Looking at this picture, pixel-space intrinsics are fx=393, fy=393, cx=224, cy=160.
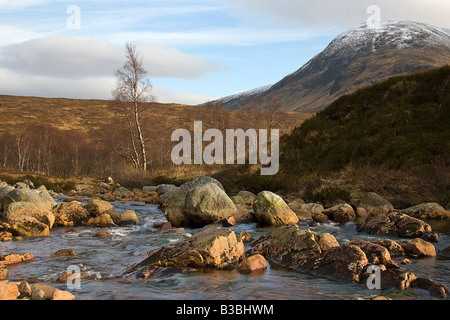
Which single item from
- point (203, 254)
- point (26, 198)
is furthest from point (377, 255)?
point (26, 198)

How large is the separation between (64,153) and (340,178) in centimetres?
4977

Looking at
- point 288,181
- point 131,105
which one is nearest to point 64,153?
point 131,105

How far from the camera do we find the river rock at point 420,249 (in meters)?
7.77

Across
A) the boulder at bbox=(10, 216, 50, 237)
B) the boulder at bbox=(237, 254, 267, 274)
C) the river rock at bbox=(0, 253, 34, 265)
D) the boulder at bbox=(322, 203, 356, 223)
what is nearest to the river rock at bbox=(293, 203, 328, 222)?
the boulder at bbox=(322, 203, 356, 223)

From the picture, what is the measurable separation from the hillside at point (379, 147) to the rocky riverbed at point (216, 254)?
10.9ft

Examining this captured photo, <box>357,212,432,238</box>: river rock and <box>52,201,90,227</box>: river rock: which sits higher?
<box>357,212,432,238</box>: river rock

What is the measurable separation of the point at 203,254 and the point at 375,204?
9.36 m

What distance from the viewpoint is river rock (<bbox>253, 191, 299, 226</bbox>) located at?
11906 mm

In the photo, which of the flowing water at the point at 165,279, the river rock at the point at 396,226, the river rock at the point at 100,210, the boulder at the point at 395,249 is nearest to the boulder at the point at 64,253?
the flowing water at the point at 165,279

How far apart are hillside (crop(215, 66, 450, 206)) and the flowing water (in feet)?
22.5

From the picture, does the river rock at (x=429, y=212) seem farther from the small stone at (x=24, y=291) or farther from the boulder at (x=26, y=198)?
the boulder at (x=26, y=198)

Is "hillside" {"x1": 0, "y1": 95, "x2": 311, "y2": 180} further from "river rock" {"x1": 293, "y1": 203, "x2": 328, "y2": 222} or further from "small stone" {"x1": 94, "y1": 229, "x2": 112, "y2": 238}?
"small stone" {"x1": 94, "y1": 229, "x2": 112, "y2": 238}

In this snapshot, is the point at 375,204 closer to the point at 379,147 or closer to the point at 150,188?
the point at 379,147
